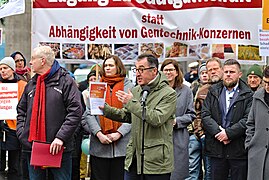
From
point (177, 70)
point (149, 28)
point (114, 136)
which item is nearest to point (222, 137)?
point (177, 70)

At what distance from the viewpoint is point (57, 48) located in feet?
26.1

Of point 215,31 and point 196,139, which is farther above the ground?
point 215,31

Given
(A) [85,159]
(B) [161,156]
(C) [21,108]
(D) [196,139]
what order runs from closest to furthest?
(B) [161,156]
(C) [21,108]
(D) [196,139]
(A) [85,159]

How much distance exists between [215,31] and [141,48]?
3.30ft

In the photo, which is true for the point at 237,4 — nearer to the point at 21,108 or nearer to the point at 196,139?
the point at 196,139

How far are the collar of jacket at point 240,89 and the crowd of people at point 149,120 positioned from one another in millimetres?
12

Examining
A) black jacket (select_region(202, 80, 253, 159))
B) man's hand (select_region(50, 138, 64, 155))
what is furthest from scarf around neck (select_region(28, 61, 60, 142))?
black jacket (select_region(202, 80, 253, 159))

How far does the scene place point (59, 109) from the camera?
6.68 m

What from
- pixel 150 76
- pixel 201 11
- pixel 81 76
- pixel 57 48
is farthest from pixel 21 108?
pixel 81 76

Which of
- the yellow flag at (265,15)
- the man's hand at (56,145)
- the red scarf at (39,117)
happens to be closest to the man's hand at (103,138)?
the man's hand at (56,145)

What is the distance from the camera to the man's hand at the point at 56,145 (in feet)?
21.5

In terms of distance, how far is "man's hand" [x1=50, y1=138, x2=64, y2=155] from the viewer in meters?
6.56

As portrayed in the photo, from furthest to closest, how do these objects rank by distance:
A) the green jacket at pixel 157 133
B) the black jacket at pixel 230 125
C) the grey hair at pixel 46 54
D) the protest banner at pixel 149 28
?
the protest banner at pixel 149 28 < the black jacket at pixel 230 125 < the grey hair at pixel 46 54 < the green jacket at pixel 157 133

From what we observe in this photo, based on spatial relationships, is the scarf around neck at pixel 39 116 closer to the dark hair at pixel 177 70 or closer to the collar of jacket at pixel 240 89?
the dark hair at pixel 177 70
